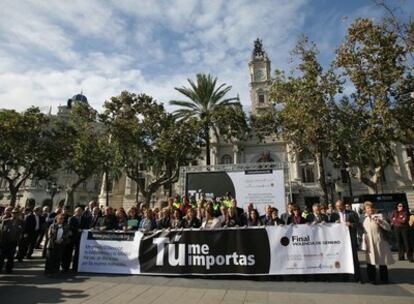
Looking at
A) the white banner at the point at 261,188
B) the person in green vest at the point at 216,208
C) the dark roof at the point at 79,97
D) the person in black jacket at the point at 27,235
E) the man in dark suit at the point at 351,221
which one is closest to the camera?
the man in dark suit at the point at 351,221

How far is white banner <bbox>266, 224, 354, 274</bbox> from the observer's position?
22.2ft

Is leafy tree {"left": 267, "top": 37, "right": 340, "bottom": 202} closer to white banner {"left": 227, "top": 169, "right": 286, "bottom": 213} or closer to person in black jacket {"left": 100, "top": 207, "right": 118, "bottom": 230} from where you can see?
white banner {"left": 227, "top": 169, "right": 286, "bottom": 213}

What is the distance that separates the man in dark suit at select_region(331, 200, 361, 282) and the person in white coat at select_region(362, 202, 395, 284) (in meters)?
0.26

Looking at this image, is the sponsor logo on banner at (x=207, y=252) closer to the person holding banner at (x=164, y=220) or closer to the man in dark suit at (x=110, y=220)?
the person holding banner at (x=164, y=220)

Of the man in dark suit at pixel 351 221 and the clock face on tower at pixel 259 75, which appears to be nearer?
the man in dark suit at pixel 351 221

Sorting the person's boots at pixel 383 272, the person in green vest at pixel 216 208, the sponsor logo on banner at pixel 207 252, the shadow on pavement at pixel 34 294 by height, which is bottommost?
the shadow on pavement at pixel 34 294

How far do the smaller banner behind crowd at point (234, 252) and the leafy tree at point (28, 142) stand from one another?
22194 millimetres

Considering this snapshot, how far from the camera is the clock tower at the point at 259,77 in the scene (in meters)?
51.2

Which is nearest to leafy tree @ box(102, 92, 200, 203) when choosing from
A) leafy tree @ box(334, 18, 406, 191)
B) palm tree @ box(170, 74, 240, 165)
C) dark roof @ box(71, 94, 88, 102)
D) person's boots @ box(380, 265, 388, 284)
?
palm tree @ box(170, 74, 240, 165)

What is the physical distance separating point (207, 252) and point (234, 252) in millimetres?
694

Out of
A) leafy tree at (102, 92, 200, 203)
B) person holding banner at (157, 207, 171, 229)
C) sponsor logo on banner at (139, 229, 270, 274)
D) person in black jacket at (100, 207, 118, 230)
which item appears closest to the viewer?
sponsor logo on banner at (139, 229, 270, 274)

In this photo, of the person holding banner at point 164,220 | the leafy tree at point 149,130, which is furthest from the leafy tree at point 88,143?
the person holding banner at point 164,220

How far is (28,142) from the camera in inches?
1021

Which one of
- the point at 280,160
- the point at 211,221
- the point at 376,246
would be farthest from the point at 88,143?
the point at 280,160
